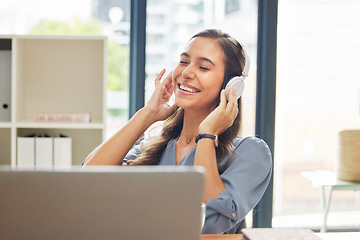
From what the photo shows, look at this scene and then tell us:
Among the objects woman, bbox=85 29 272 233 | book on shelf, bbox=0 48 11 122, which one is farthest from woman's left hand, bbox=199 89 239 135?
book on shelf, bbox=0 48 11 122

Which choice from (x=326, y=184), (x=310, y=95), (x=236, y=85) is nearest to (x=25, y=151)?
(x=236, y=85)

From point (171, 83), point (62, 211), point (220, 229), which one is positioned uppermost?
point (171, 83)

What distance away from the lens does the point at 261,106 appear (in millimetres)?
3182

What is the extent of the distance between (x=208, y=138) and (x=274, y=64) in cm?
166

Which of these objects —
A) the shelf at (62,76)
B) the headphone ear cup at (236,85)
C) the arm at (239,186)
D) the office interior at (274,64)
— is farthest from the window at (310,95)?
the arm at (239,186)

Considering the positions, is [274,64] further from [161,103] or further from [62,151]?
[62,151]

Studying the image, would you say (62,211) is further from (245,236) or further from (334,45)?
(334,45)

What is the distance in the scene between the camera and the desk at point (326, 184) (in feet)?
9.98

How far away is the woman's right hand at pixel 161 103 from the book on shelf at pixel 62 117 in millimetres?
803

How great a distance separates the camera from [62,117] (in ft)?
8.83

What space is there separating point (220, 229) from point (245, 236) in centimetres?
24

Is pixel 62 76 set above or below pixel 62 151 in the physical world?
above

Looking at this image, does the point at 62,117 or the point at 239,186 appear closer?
the point at 239,186

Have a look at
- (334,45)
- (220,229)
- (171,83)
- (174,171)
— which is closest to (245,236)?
(220,229)
